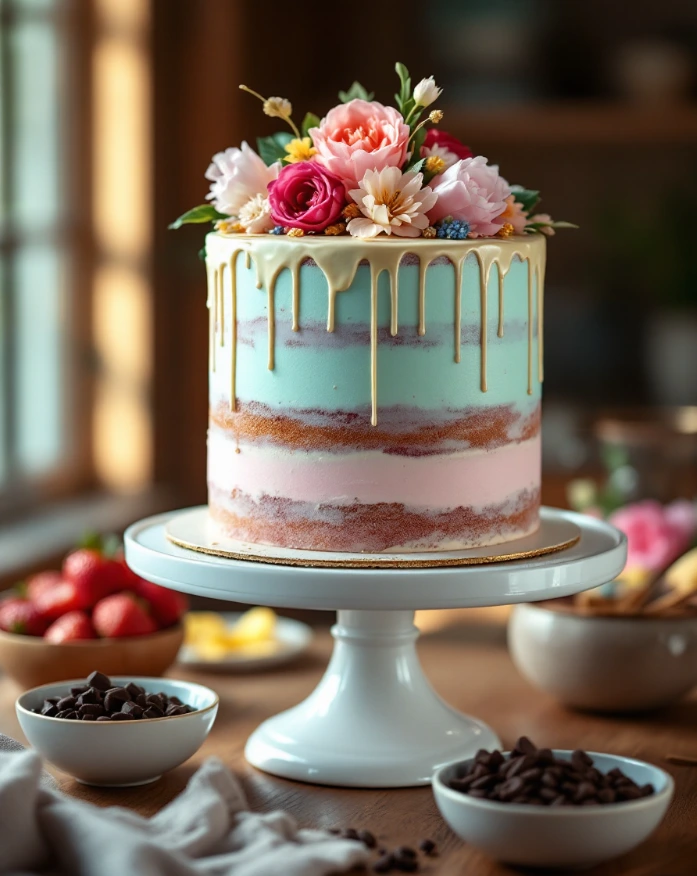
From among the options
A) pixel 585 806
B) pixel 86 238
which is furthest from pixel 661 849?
pixel 86 238

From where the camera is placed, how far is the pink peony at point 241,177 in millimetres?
1485

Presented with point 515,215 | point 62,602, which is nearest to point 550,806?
point 515,215

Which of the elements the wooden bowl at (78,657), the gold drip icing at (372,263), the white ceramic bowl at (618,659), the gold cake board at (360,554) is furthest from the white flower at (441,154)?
the wooden bowl at (78,657)

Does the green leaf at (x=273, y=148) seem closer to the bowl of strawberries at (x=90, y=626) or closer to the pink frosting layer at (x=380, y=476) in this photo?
the pink frosting layer at (x=380, y=476)

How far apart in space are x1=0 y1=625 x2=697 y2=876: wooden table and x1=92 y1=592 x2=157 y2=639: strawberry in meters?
0.15

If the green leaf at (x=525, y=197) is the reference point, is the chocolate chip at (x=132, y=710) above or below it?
below

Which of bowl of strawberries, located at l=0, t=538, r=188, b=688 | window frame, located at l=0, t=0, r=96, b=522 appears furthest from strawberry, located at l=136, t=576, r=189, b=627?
window frame, located at l=0, t=0, r=96, b=522

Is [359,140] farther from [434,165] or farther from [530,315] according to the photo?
[530,315]

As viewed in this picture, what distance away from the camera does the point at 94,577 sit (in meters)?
1.71

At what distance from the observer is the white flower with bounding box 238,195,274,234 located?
147 centimetres

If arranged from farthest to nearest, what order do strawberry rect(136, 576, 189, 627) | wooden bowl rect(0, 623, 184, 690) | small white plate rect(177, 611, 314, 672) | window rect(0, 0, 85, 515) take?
1. window rect(0, 0, 85, 515)
2. small white plate rect(177, 611, 314, 672)
3. strawberry rect(136, 576, 189, 627)
4. wooden bowl rect(0, 623, 184, 690)

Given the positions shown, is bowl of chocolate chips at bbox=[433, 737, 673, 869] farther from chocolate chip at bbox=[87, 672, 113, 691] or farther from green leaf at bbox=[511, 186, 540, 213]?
green leaf at bbox=[511, 186, 540, 213]

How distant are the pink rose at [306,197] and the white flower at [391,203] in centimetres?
2

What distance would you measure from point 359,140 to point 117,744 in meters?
0.66
